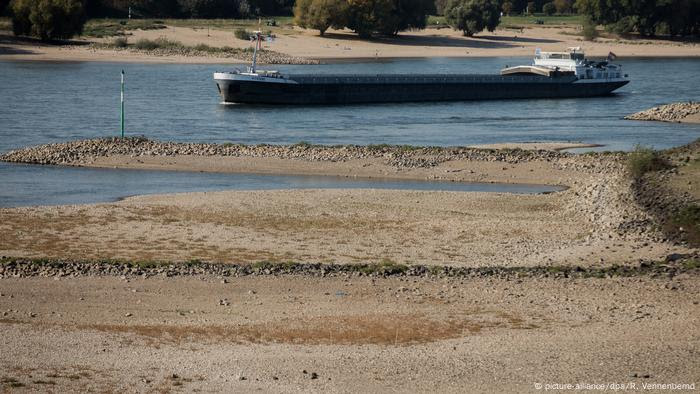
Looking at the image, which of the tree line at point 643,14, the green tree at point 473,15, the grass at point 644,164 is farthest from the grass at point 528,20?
the grass at point 644,164

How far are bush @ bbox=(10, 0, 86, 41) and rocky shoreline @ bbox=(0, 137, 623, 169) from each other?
59701 millimetres

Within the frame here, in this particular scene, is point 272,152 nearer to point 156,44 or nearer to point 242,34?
point 156,44

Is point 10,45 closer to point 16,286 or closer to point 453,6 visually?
point 453,6

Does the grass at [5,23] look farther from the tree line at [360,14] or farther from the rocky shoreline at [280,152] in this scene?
the rocky shoreline at [280,152]

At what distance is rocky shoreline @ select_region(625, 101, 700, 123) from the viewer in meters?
58.5

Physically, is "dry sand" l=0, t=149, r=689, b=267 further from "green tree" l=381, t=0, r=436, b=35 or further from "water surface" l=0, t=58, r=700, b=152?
"green tree" l=381, t=0, r=436, b=35

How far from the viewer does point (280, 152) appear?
41.1m

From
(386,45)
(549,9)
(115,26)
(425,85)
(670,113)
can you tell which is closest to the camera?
(670,113)

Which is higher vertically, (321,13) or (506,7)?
(506,7)

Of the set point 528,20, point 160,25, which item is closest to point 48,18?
point 160,25

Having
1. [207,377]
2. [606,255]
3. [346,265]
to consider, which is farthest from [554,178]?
[207,377]

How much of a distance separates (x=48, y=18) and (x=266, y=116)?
46390 millimetres

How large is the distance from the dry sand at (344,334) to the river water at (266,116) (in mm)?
14592

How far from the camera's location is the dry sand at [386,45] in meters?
95.2
